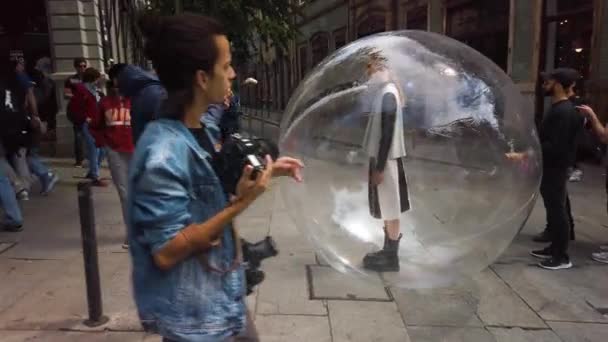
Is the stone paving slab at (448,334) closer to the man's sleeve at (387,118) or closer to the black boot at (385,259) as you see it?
the black boot at (385,259)

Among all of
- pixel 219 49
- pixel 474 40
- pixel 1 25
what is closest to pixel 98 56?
pixel 1 25

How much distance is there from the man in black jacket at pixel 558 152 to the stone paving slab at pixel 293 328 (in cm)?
245

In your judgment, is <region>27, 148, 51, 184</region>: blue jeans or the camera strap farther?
<region>27, 148, 51, 184</region>: blue jeans

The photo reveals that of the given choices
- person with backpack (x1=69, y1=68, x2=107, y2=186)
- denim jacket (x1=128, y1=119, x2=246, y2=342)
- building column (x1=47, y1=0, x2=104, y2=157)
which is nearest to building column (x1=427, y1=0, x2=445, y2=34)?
building column (x1=47, y1=0, x2=104, y2=157)

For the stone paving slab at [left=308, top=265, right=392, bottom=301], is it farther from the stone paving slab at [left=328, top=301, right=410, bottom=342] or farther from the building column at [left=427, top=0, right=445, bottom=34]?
the building column at [left=427, top=0, right=445, bottom=34]

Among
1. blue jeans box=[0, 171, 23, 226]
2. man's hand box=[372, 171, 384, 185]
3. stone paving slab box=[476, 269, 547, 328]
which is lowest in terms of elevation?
stone paving slab box=[476, 269, 547, 328]

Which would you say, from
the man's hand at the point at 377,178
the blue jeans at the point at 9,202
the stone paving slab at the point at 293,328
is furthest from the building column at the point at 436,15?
the stone paving slab at the point at 293,328

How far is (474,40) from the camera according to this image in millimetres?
14727

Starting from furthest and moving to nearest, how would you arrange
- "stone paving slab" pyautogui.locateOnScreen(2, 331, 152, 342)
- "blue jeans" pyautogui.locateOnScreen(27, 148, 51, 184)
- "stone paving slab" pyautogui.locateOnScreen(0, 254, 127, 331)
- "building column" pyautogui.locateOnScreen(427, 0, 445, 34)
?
"building column" pyautogui.locateOnScreen(427, 0, 445, 34), "blue jeans" pyautogui.locateOnScreen(27, 148, 51, 184), "stone paving slab" pyautogui.locateOnScreen(0, 254, 127, 331), "stone paving slab" pyautogui.locateOnScreen(2, 331, 152, 342)

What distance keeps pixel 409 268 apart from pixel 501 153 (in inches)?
32.9

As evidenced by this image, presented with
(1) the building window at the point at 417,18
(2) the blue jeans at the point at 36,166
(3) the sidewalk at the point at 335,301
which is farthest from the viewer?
(1) the building window at the point at 417,18

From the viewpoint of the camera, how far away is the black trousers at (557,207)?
16.1ft

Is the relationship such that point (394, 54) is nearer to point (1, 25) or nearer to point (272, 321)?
point (272, 321)

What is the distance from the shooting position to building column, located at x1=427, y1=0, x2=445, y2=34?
51.8 feet
